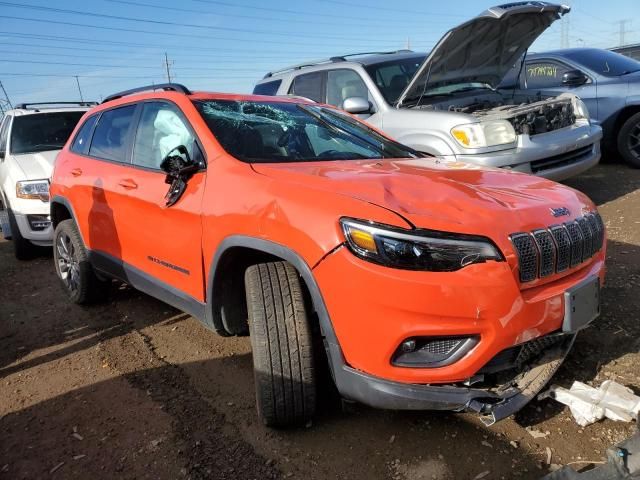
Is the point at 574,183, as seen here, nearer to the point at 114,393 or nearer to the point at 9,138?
the point at 114,393

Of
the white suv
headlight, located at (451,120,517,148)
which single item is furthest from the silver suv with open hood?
the white suv

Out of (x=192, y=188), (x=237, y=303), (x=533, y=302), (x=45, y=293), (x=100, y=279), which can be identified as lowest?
(x=45, y=293)

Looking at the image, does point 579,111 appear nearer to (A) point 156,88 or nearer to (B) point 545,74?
(B) point 545,74

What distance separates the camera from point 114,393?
10.2 feet

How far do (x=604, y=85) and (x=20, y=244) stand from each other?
26.8ft

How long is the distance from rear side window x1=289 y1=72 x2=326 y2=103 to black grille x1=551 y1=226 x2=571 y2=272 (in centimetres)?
500

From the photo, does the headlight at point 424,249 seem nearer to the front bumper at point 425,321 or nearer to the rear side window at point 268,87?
the front bumper at point 425,321

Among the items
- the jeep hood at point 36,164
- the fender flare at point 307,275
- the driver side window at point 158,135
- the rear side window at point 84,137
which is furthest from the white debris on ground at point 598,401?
the jeep hood at point 36,164

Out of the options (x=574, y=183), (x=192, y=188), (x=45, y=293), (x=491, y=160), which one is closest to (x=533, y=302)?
(x=192, y=188)

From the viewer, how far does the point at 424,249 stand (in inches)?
82.1

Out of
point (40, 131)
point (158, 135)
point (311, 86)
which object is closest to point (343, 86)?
point (311, 86)

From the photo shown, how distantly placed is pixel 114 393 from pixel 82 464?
2.16 feet

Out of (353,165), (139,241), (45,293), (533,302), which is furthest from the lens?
(45,293)

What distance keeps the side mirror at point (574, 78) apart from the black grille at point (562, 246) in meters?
6.24
